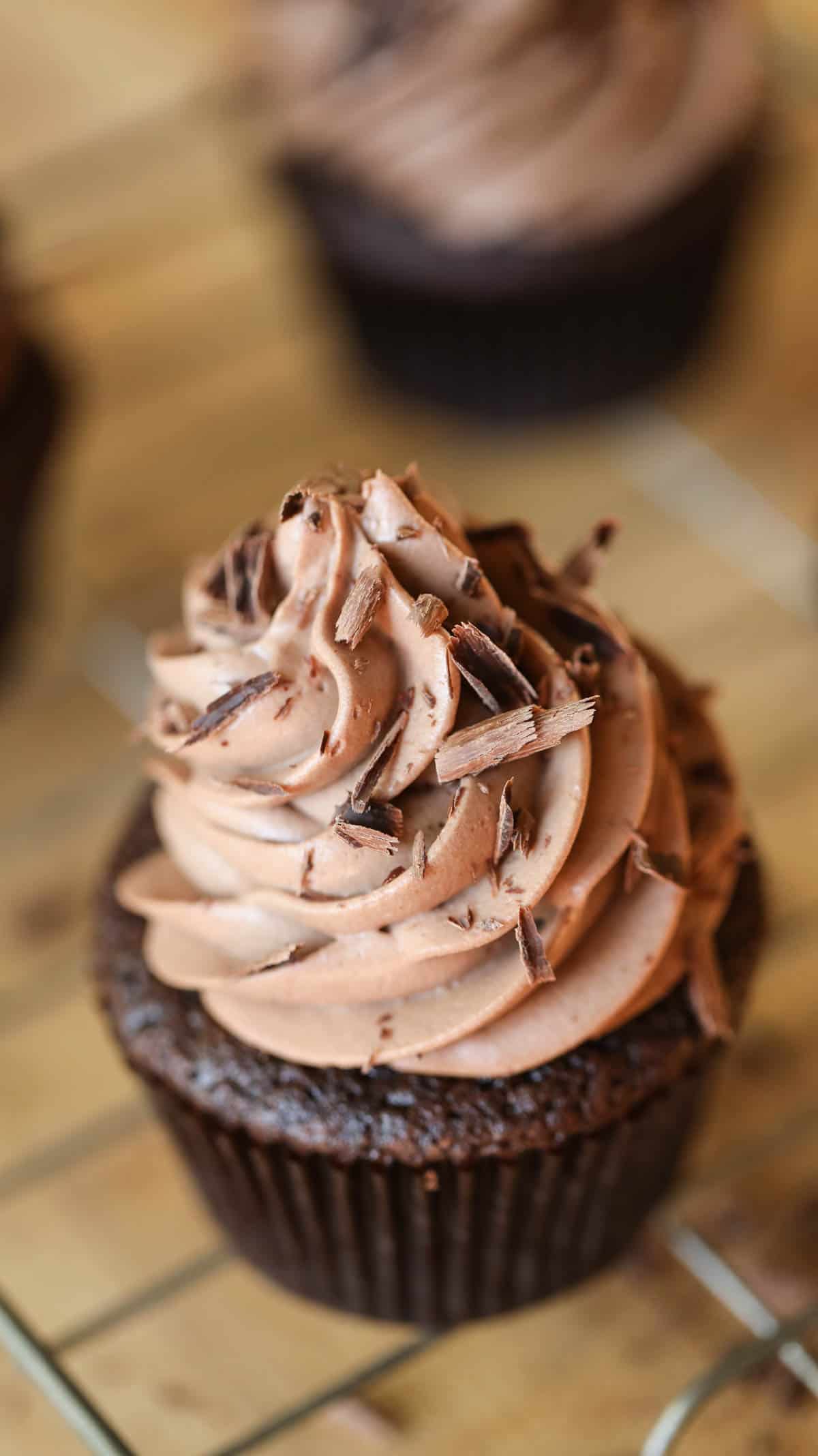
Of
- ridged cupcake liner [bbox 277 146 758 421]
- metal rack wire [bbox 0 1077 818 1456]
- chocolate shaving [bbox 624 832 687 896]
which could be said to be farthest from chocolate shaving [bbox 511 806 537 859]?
ridged cupcake liner [bbox 277 146 758 421]

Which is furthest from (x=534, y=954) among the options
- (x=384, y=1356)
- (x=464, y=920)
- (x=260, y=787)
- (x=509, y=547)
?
(x=384, y=1356)

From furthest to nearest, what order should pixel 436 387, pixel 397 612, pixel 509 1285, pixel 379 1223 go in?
pixel 436 387 < pixel 509 1285 < pixel 379 1223 < pixel 397 612

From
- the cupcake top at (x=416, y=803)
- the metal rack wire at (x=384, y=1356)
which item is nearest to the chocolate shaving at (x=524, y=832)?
the cupcake top at (x=416, y=803)

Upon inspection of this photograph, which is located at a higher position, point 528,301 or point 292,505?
point 292,505

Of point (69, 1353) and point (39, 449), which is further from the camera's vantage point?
point (39, 449)

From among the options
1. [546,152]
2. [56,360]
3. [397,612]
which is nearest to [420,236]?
[546,152]

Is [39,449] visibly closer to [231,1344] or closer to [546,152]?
[546,152]

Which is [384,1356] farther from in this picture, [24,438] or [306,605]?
[24,438]
